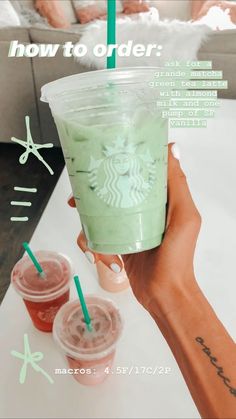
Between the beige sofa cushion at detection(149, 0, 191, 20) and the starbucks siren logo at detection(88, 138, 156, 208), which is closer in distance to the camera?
the starbucks siren logo at detection(88, 138, 156, 208)

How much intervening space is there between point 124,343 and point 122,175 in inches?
13.9

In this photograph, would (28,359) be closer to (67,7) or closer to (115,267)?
(115,267)

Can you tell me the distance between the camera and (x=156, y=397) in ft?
2.23

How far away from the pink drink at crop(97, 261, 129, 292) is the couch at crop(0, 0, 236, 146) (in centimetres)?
143

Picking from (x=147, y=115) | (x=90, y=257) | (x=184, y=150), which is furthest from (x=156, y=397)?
(x=184, y=150)

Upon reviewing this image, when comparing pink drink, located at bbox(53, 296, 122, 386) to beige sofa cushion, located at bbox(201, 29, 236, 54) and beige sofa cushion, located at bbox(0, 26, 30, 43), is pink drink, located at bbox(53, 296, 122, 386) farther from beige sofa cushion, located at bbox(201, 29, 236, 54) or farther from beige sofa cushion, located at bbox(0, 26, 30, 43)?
beige sofa cushion, located at bbox(0, 26, 30, 43)

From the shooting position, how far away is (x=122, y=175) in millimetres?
548

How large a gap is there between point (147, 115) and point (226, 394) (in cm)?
39

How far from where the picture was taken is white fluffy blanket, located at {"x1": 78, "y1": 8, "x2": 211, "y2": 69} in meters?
1.93

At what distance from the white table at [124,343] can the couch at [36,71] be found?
1052 millimetres

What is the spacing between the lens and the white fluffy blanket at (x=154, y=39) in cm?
193

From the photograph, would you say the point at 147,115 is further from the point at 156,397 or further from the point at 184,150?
the point at 184,150

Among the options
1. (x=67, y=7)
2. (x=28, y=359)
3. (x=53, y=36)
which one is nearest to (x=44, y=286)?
(x=28, y=359)

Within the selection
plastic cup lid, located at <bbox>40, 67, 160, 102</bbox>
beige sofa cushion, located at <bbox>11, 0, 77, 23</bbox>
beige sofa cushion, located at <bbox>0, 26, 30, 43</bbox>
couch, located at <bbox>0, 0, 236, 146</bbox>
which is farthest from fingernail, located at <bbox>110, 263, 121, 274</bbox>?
beige sofa cushion, located at <bbox>11, 0, 77, 23</bbox>
